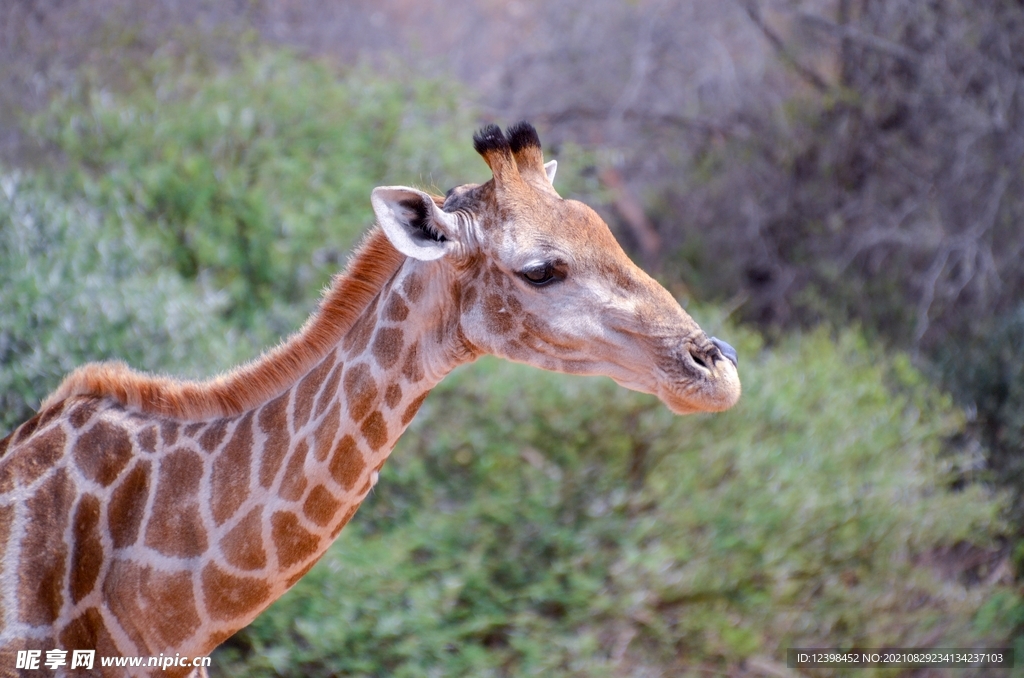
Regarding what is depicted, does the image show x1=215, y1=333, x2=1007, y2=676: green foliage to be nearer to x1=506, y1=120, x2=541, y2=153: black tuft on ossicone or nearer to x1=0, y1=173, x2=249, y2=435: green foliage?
x1=0, y1=173, x2=249, y2=435: green foliage

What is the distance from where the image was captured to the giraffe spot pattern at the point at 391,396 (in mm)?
2629

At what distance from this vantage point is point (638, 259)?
38.1 ft

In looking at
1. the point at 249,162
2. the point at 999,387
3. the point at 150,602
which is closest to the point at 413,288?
the point at 150,602

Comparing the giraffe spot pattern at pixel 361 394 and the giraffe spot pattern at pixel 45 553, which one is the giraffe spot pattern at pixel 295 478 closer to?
the giraffe spot pattern at pixel 361 394

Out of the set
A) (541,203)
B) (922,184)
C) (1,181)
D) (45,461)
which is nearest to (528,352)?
(541,203)

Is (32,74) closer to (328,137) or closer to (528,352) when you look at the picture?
(328,137)

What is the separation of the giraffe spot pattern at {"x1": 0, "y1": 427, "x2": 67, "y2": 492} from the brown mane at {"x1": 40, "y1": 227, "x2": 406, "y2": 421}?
0.64 feet

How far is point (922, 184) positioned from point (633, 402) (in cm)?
637

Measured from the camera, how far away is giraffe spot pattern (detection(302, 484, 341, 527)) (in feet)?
8.59

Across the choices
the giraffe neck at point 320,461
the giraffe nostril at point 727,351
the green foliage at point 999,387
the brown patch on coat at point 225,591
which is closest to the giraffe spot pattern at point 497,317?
the giraffe neck at point 320,461

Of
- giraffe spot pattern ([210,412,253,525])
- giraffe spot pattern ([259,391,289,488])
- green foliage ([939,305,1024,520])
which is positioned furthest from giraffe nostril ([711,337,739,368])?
green foliage ([939,305,1024,520])

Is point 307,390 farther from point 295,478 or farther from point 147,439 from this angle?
point 147,439

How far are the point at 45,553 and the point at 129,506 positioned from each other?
0.25 m

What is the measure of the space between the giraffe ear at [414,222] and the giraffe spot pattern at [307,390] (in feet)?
1.52
